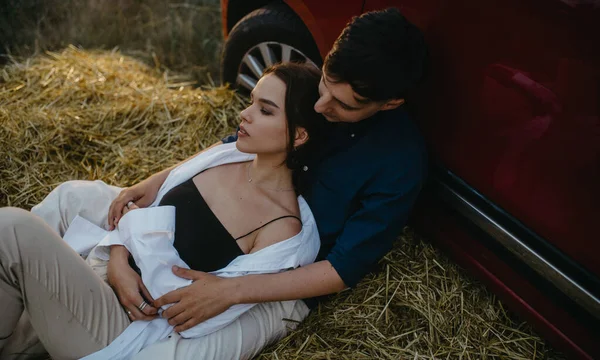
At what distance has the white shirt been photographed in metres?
2.05

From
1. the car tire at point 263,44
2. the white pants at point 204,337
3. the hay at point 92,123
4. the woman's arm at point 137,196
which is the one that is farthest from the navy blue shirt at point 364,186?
the hay at point 92,123

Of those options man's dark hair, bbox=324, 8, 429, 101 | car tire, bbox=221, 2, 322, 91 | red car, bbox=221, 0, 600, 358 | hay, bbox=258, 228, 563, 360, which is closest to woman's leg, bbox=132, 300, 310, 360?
hay, bbox=258, 228, 563, 360

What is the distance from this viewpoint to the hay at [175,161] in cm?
244

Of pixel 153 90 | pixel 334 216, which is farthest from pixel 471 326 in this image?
pixel 153 90

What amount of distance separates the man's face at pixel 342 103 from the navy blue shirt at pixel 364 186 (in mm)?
161

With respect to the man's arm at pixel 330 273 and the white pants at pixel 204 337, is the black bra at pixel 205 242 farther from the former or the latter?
the white pants at pixel 204 337

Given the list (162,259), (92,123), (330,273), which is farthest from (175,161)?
(330,273)

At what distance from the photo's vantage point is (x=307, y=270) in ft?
7.11

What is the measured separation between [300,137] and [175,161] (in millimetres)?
1505

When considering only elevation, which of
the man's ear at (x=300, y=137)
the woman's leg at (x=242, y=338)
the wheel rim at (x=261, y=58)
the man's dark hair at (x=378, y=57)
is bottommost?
the woman's leg at (x=242, y=338)

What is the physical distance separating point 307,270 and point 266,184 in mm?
425

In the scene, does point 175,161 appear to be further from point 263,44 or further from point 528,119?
point 528,119

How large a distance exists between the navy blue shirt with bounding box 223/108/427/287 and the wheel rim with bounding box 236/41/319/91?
3.23 ft

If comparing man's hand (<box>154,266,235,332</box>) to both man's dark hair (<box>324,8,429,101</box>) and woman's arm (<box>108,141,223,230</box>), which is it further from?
man's dark hair (<box>324,8,429,101</box>)
